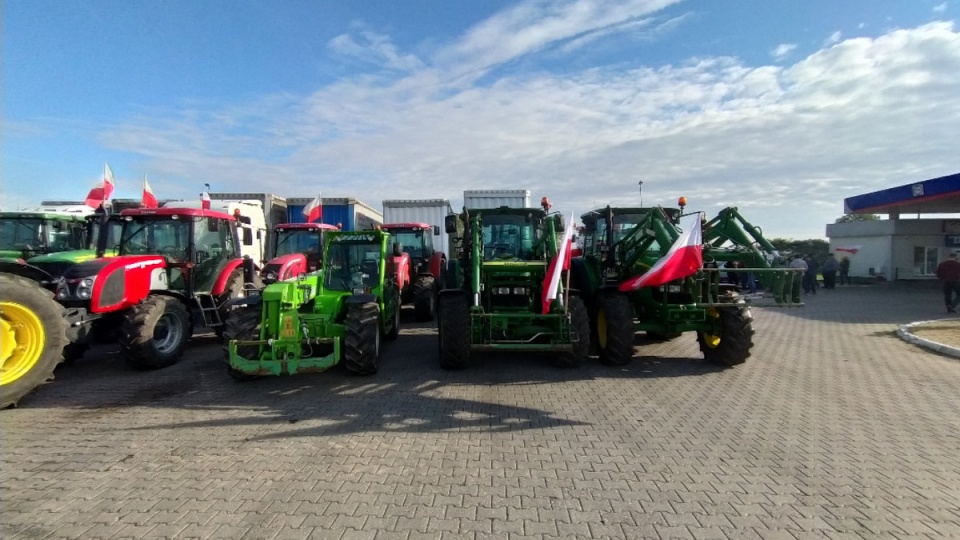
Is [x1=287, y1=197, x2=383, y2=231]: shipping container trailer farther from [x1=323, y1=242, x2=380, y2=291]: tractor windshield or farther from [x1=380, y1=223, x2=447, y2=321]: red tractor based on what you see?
[x1=323, y1=242, x2=380, y2=291]: tractor windshield

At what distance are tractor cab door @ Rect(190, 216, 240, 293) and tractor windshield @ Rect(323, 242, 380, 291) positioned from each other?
210 centimetres

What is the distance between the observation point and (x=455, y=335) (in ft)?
23.0

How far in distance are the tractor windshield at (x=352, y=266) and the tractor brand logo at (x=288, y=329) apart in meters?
1.45

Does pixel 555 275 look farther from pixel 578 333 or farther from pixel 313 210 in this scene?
pixel 313 210

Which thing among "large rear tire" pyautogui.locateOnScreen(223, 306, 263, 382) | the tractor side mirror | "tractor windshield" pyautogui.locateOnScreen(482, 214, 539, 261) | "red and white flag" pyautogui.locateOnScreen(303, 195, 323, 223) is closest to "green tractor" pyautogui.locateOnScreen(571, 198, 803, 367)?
"tractor windshield" pyautogui.locateOnScreen(482, 214, 539, 261)

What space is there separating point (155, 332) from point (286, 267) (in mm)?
3842

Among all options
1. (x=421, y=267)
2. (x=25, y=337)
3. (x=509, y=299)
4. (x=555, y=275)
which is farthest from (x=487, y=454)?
(x=421, y=267)

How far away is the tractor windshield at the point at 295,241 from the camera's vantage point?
520 inches

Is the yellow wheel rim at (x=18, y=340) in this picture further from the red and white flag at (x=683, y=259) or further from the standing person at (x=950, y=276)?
the standing person at (x=950, y=276)

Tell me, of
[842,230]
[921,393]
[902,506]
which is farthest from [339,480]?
[842,230]

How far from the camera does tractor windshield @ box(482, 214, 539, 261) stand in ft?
28.3

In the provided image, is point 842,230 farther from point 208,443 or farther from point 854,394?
point 208,443

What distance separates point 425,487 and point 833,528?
2778 millimetres

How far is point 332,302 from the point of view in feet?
23.4
